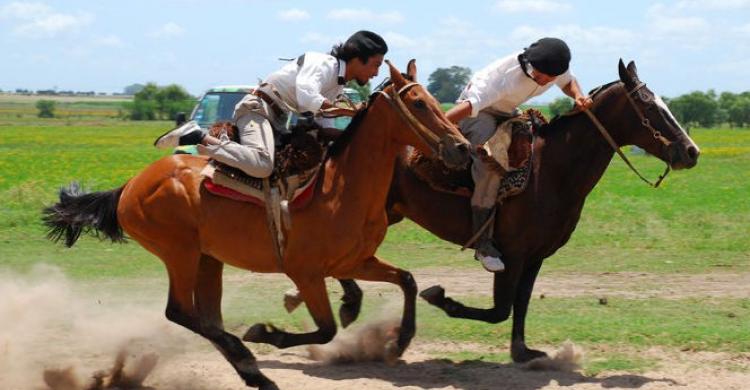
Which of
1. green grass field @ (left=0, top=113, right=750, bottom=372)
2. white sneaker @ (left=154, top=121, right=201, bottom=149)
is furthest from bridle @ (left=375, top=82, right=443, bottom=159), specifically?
green grass field @ (left=0, top=113, right=750, bottom=372)

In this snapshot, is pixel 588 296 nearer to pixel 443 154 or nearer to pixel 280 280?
pixel 280 280

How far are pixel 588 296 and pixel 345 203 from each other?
5.06 metres

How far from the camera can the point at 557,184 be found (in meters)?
8.55

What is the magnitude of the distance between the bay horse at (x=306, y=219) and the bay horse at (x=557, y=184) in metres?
0.90

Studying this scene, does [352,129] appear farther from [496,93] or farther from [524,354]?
[524,354]

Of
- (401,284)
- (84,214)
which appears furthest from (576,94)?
(84,214)

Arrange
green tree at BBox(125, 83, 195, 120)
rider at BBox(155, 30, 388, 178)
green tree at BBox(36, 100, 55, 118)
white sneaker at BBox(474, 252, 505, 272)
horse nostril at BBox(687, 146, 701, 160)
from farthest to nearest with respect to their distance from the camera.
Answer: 1. green tree at BBox(36, 100, 55, 118)
2. green tree at BBox(125, 83, 195, 120)
3. white sneaker at BBox(474, 252, 505, 272)
4. horse nostril at BBox(687, 146, 701, 160)
5. rider at BBox(155, 30, 388, 178)

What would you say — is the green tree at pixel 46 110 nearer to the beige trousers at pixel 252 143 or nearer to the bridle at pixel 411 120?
the beige trousers at pixel 252 143

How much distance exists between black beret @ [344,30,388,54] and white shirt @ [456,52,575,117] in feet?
3.13

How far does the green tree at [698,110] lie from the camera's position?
91.1m

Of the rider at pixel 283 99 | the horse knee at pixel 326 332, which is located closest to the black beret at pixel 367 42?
the rider at pixel 283 99

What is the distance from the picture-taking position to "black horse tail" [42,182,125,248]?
8.41 meters

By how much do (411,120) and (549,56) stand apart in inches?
64.3

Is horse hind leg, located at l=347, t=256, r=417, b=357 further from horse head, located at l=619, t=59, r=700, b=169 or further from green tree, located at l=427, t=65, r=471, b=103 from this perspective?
green tree, located at l=427, t=65, r=471, b=103
